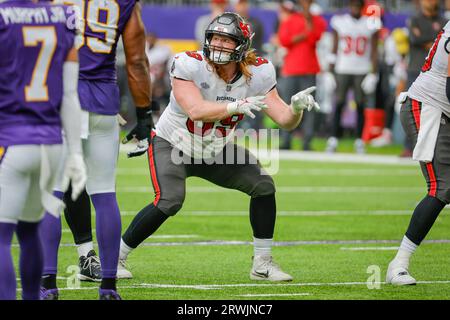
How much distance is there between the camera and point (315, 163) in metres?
15.2

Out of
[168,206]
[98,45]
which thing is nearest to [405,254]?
[168,206]

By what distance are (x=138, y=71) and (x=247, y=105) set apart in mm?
665

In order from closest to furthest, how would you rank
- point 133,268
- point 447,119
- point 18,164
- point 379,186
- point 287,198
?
point 18,164
point 447,119
point 133,268
point 287,198
point 379,186

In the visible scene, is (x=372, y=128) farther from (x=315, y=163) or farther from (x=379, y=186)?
(x=379, y=186)

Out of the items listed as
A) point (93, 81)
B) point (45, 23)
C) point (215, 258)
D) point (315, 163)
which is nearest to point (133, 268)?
point (215, 258)

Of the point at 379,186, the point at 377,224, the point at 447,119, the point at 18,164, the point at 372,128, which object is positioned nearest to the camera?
the point at 18,164

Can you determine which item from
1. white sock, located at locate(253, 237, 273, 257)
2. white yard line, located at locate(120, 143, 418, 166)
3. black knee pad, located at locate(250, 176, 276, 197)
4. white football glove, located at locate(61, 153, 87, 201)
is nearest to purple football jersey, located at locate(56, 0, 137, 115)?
white football glove, located at locate(61, 153, 87, 201)

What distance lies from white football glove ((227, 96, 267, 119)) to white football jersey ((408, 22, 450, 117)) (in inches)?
42.3

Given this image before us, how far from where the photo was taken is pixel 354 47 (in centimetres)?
1648

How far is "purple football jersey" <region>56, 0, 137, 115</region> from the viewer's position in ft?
19.7

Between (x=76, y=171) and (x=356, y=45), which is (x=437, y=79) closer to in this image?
(x=76, y=171)

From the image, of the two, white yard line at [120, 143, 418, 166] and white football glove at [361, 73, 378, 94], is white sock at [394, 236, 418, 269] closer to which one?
white yard line at [120, 143, 418, 166]

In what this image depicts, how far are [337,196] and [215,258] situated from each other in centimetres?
414

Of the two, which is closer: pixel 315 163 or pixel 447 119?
pixel 447 119
